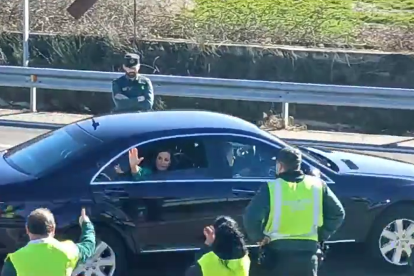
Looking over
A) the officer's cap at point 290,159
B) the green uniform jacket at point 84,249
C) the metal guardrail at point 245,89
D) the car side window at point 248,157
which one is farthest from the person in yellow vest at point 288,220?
the metal guardrail at point 245,89

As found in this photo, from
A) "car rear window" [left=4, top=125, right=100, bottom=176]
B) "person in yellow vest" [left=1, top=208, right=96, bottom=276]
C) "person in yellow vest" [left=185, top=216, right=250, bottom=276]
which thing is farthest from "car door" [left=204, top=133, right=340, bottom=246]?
"person in yellow vest" [left=1, top=208, right=96, bottom=276]

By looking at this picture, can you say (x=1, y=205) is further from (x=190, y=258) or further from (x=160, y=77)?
(x=160, y=77)

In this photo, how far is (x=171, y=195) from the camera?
340 inches

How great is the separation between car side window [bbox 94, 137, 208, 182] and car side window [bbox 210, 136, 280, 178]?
0.22 meters

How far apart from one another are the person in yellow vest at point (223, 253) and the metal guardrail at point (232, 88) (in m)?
9.53

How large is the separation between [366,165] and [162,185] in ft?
6.64

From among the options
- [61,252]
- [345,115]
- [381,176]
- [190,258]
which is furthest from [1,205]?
[345,115]

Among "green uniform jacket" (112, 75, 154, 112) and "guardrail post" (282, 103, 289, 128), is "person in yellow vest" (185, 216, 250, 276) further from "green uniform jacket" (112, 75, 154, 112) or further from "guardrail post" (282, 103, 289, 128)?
"guardrail post" (282, 103, 289, 128)

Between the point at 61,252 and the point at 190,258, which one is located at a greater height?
the point at 61,252

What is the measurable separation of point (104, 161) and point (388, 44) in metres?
11.2

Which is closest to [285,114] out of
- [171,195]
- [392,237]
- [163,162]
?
[392,237]

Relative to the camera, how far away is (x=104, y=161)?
28.0 feet

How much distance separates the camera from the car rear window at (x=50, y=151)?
8.59m

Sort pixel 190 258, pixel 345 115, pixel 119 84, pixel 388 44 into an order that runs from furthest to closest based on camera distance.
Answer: pixel 388 44 < pixel 345 115 < pixel 119 84 < pixel 190 258
